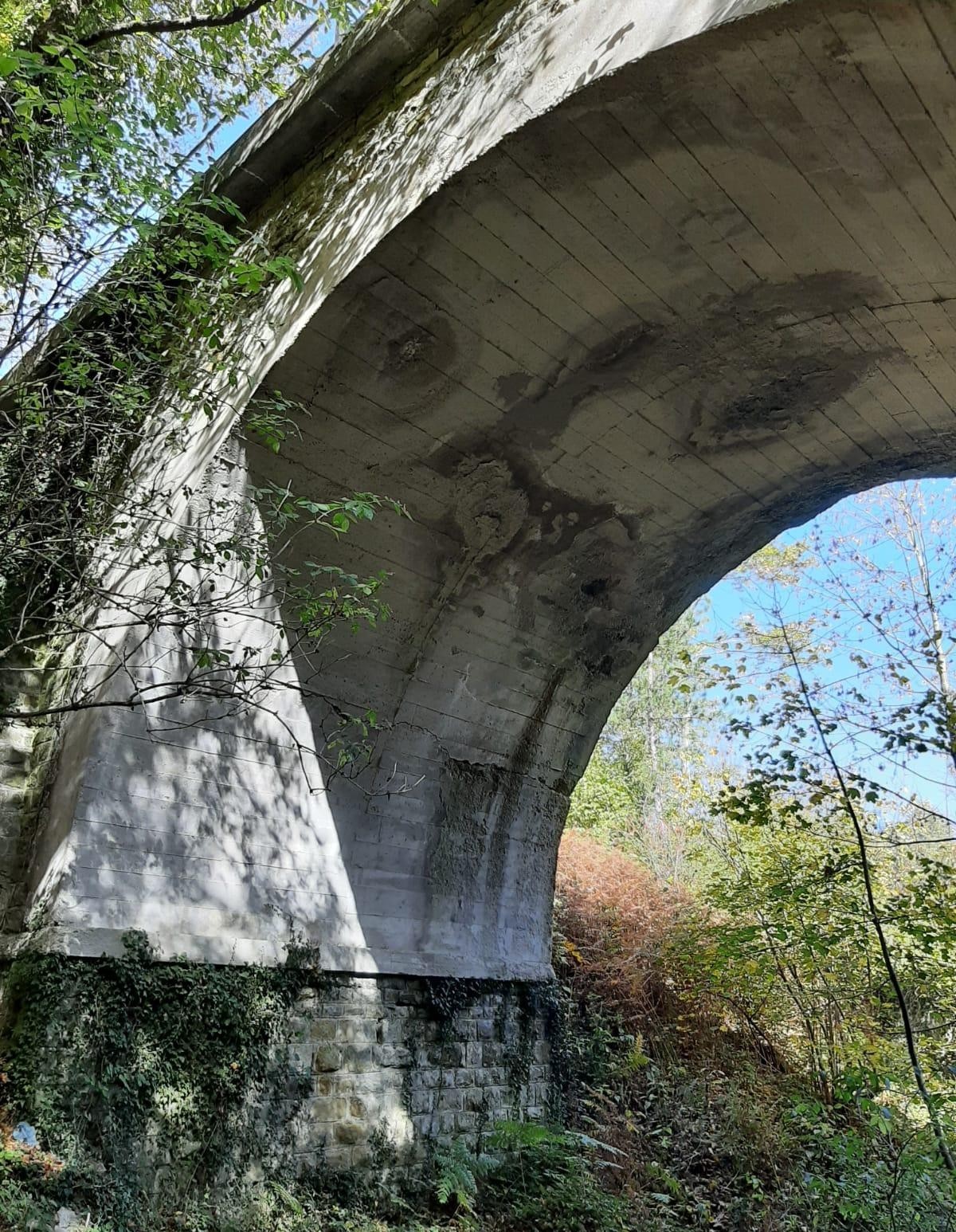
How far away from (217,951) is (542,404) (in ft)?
11.1

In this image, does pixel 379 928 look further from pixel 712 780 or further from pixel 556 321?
pixel 712 780

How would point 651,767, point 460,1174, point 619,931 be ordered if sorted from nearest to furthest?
point 460,1174
point 619,931
point 651,767

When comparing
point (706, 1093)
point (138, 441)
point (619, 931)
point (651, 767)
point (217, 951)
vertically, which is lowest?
point (706, 1093)

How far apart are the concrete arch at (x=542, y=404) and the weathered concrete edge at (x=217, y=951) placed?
1.2 inches

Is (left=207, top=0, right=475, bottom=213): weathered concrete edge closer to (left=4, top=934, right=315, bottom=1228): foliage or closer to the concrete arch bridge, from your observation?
the concrete arch bridge

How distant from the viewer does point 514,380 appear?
4.77m

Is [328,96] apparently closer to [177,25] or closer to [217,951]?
[177,25]

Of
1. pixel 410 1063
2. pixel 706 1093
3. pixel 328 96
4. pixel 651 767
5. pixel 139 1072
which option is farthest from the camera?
pixel 651 767

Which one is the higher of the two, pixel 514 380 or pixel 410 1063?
pixel 514 380

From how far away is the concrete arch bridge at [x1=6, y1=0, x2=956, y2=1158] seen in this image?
3447 millimetres

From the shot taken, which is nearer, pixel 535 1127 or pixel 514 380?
pixel 514 380

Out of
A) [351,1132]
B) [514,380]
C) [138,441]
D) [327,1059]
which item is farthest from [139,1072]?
[514,380]

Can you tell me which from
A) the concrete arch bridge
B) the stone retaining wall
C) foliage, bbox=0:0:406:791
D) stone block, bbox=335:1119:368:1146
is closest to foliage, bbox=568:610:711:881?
the stone retaining wall

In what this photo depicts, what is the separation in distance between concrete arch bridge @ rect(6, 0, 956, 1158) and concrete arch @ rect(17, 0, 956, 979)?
0.02 meters
